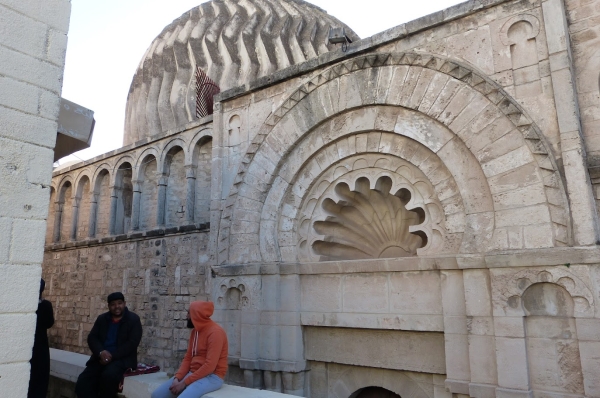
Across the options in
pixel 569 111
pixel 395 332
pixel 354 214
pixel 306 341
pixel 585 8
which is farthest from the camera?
pixel 354 214

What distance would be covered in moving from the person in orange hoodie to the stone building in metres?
1.73

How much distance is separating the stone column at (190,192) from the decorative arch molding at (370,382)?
3.59 meters

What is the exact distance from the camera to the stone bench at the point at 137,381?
3.47 meters

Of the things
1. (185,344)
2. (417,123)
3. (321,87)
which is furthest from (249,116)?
(185,344)

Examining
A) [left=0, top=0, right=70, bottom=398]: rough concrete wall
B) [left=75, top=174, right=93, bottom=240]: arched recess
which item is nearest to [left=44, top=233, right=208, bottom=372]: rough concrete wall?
[left=75, top=174, right=93, bottom=240]: arched recess

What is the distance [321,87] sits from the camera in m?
5.55

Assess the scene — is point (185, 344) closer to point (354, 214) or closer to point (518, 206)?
point (354, 214)

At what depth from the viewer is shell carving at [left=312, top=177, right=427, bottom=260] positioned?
5.44 metres

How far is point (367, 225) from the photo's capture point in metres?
5.84

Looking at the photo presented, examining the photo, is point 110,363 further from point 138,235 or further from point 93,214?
point 93,214

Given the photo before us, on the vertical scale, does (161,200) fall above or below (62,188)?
below

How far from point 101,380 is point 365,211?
3.42 metres

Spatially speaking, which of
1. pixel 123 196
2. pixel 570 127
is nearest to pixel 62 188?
pixel 123 196

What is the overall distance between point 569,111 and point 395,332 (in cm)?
267
